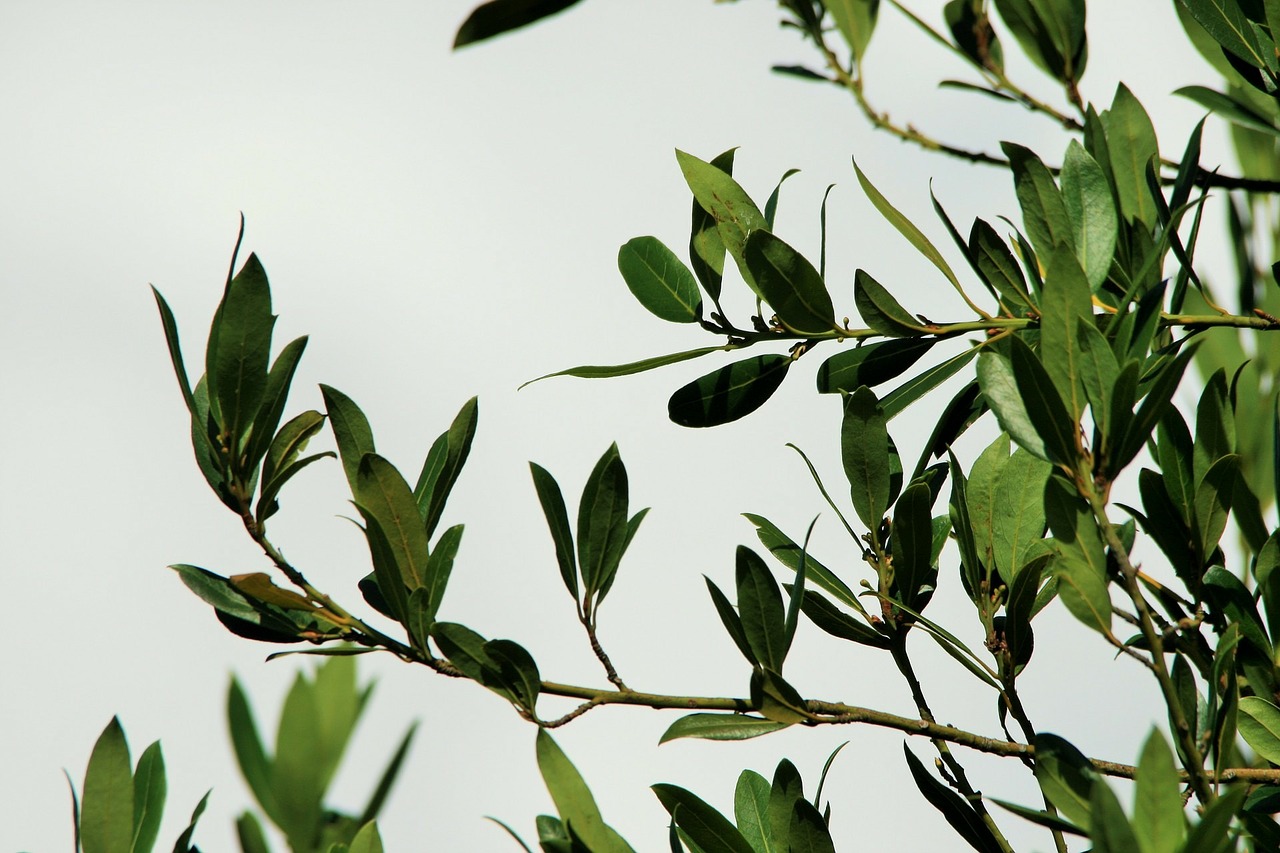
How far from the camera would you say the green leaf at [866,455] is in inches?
30.5

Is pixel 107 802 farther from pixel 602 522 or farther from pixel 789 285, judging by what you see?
pixel 789 285

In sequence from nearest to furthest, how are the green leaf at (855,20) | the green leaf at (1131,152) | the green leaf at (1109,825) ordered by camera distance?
the green leaf at (1109,825)
the green leaf at (1131,152)
the green leaf at (855,20)

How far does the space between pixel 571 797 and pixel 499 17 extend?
1.53 ft

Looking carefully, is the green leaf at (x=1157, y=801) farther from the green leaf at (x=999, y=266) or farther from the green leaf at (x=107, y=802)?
the green leaf at (x=107, y=802)

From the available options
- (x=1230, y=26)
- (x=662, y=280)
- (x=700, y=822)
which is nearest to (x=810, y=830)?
(x=700, y=822)

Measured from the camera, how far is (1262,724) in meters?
0.73

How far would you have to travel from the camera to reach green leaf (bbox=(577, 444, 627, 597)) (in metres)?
0.80

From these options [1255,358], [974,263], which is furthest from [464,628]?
[1255,358]

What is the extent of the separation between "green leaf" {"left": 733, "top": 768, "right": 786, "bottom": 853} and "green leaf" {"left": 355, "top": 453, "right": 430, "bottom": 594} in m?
0.31

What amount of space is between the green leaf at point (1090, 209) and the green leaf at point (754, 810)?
0.46m

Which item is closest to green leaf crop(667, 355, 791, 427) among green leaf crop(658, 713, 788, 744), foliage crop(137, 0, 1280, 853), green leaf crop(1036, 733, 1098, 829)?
foliage crop(137, 0, 1280, 853)

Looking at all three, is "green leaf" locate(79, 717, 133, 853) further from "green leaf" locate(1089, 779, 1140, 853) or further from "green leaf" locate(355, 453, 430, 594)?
"green leaf" locate(1089, 779, 1140, 853)

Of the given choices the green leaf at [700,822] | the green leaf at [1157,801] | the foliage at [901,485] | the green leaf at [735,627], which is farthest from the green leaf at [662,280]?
the green leaf at [1157,801]

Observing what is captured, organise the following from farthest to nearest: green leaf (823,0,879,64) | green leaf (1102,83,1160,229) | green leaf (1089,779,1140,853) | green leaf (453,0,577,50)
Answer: green leaf (823,0,879,64)
green leaf (1102,83,1160,229)
green leaf (1089,779,1140,853)
green leaf (453,0,577,50)
